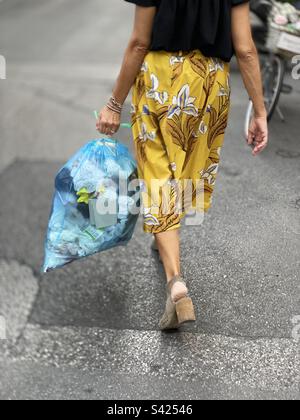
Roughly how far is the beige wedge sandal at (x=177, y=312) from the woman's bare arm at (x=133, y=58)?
0.82 metres

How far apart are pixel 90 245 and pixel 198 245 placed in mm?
761

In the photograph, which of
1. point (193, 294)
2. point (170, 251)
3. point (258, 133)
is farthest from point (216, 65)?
point (193, 294)

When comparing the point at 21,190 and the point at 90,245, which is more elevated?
the point at 90,245

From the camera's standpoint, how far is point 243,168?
4.09 metres

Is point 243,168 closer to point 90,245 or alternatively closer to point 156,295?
point 156,295

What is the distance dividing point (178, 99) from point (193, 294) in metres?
1.10

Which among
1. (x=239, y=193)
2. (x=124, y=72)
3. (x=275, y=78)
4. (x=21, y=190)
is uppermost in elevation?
(x=124, y=72)

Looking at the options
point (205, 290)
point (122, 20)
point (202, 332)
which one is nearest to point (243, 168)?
point (205, 290)

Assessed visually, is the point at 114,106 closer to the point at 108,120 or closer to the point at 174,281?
the point at 108,120

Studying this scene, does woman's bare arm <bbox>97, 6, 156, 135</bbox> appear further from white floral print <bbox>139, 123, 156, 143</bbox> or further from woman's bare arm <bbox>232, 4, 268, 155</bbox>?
woman's bare arm <bbox>232, 4, 268, 155</bbox>

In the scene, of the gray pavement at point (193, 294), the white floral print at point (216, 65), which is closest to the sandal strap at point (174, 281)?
the gray pavement at point (193, 294)

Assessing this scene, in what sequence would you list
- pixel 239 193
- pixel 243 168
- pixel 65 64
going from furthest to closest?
pixel 65 64 → pixel 243 168 → pixel 239 193

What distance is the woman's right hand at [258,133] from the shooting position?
8.60 feet

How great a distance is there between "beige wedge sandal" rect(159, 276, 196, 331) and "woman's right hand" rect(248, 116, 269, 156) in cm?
73
